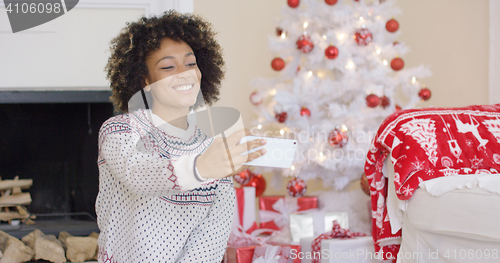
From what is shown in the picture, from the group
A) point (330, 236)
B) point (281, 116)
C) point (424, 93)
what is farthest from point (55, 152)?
point (424, 93)

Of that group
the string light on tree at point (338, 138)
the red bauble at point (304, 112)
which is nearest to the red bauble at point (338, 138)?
the string light on tree at point (338, 138)

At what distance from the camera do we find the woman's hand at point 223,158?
712mm

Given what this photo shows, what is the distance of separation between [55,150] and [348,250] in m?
1.37

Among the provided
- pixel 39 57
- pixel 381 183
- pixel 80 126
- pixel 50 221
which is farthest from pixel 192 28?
pixel 50 221

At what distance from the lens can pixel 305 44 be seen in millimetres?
1851

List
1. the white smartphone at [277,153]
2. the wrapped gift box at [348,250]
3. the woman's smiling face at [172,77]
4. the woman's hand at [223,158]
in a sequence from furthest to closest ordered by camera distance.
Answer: the wrapped gift box at [348,250] → the woman's smiling face at [172,77] → the white smartphone at [277,153] → the woman's hand at [223,158]

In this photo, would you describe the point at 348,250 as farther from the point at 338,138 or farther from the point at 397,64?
the point at 397,64

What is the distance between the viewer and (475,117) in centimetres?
133

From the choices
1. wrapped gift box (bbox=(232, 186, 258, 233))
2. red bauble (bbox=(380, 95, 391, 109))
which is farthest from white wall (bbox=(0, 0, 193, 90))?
red bauble (bbox=(380, 95, 391, 109))

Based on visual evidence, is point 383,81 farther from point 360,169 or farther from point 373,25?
point 360,169

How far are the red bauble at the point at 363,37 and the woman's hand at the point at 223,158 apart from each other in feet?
4.13

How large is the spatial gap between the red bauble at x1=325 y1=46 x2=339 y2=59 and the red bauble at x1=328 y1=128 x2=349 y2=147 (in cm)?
32

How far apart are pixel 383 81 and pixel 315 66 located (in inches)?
11.9

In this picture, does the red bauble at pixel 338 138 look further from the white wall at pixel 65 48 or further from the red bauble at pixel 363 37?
the white wall at pixel 65 48
